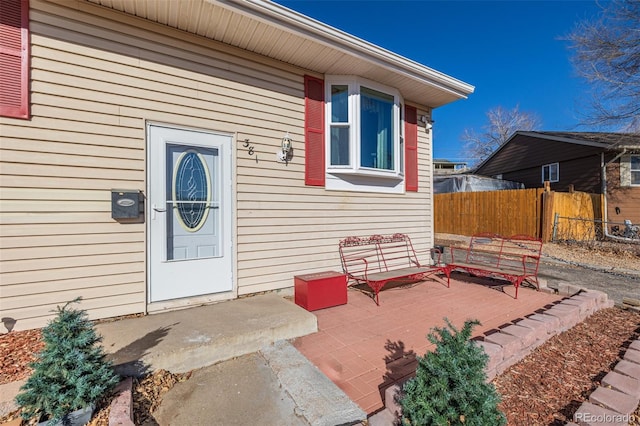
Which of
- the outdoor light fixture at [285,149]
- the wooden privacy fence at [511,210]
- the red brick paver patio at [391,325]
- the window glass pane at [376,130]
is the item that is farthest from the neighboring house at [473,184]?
the outdoor light fixture at [285,149]

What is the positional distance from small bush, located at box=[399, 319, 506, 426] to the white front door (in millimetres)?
2719

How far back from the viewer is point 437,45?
11438 millimetres

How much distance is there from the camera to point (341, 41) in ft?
12.9

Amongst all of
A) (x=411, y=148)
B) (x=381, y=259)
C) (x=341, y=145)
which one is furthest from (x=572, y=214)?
(x=341, y=145)

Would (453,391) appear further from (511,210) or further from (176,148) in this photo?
(511,210)

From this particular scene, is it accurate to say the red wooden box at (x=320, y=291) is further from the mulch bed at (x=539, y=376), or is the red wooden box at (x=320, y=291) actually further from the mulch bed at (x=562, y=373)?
the mulch bed at (x=562, y=373)

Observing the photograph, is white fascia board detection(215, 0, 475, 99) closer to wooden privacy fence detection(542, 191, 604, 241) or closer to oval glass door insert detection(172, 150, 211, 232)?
oval glass door insert detection(172, 150, 211, 232)

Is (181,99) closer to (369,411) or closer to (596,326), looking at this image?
(369,411)

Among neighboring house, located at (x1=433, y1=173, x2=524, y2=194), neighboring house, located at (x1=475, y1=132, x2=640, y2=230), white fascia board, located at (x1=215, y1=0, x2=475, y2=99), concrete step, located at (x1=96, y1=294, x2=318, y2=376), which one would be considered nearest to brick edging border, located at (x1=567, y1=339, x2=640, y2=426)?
concrete step, located at (x1=96, y1=294, x2=318, y2=376)

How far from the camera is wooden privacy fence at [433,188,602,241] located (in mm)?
10000

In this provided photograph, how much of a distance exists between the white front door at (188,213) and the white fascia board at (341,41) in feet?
4.79

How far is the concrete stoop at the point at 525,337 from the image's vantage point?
1.83m

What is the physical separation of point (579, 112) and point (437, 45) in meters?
5.75

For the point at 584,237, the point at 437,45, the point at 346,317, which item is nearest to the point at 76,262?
the point at 346,317
